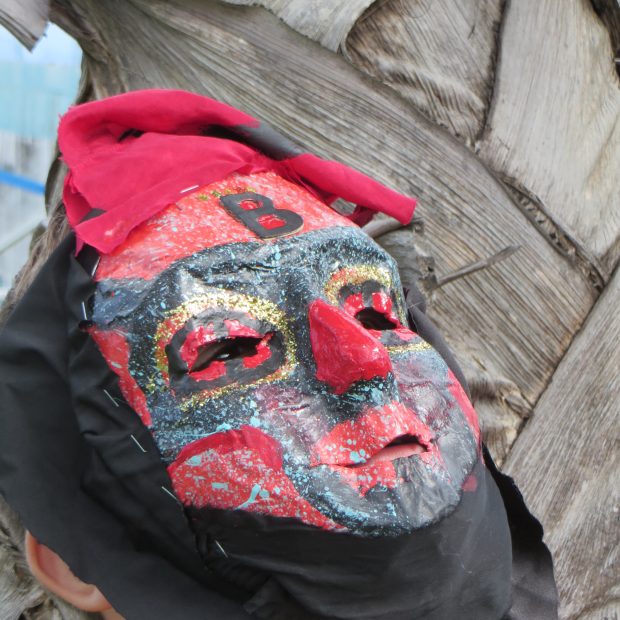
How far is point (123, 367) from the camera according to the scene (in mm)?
972

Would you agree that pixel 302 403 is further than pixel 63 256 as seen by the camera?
No

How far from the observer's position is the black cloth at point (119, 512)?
92cm

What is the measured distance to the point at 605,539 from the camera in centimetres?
157

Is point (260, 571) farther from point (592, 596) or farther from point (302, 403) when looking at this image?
point (592, 596)

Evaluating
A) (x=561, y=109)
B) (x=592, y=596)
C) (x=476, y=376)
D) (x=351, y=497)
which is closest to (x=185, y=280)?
(x=351, y=497)

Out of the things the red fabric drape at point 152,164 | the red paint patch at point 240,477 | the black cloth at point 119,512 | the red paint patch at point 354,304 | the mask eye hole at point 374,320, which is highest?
the red fabric drape at point 152,164

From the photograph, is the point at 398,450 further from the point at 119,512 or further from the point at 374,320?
the point at 119,512

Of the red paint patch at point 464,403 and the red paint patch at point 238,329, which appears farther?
the red paint patch at point 464,403

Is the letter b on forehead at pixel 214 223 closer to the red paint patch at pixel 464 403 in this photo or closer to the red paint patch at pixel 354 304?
the red paint patch at pixel 354 304

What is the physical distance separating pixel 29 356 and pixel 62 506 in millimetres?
200

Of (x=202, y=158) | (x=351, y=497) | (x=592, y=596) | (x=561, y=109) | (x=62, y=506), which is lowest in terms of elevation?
(x=592, y=596)

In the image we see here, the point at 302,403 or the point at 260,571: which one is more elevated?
the point at 302,403

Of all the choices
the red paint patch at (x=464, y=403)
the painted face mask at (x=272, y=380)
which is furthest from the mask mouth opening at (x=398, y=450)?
the red paint patch at (x=464, y=403)

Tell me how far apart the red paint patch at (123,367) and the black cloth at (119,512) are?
1 cm
